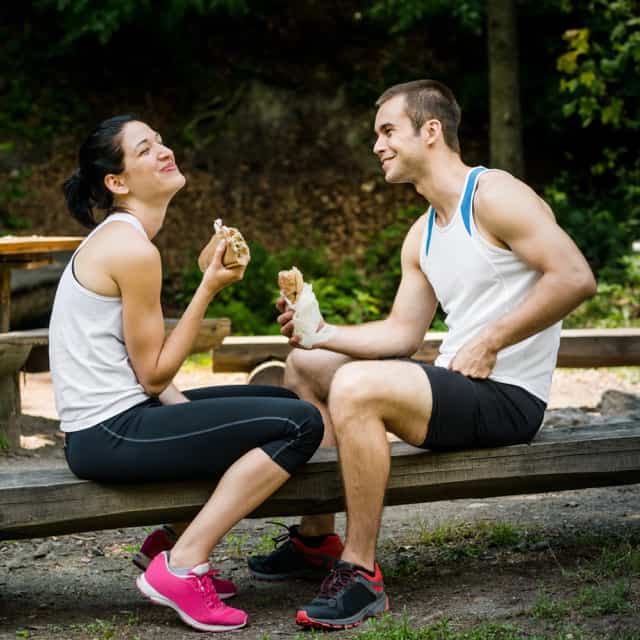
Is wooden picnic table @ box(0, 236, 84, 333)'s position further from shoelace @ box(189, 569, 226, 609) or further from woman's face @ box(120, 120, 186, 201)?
shoelace @ box(189, 569, 226, 609)

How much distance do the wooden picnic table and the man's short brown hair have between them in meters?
2.98

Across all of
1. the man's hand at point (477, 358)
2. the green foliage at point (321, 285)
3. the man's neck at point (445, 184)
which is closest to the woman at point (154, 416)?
the man's hand at point (477, 358)

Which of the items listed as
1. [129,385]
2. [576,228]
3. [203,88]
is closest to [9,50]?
[203,88]

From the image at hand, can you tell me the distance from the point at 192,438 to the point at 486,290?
1.09 metres

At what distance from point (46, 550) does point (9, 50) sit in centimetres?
1054

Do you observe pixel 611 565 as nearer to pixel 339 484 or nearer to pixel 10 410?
pixel 339 484

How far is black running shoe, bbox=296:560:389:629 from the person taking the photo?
331 cm

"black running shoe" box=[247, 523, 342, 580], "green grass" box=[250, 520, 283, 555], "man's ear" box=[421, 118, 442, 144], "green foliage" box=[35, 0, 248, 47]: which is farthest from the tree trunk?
"black running shoe" box=[247, 523, 342, 580]

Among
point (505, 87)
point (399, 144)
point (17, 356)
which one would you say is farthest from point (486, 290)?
point (505, 87)

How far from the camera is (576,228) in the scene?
11.0m

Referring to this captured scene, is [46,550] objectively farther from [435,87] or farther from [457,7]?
[457,7]

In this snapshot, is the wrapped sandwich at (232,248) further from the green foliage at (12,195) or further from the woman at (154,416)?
the green foliage at (12,195)

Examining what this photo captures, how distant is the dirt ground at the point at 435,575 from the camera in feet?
11.0

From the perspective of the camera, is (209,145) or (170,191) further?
(209,145)
